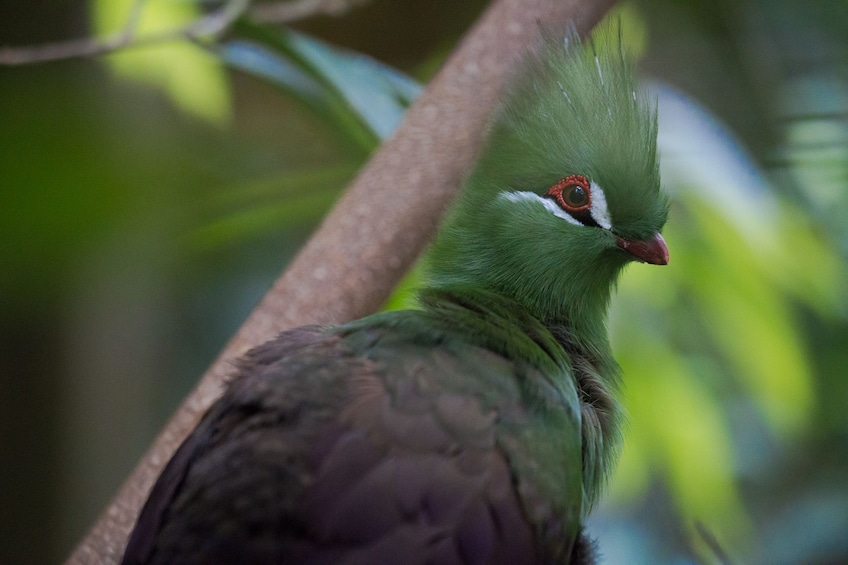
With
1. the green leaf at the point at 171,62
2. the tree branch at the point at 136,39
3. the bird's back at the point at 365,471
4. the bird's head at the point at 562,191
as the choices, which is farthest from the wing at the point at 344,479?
the green leaf at the point at 171,62

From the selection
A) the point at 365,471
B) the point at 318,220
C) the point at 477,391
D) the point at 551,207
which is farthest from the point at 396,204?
the point at 318,220

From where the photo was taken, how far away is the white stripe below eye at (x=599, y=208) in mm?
1385

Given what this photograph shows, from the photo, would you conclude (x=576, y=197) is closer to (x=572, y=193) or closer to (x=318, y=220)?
(x=572, y=193)

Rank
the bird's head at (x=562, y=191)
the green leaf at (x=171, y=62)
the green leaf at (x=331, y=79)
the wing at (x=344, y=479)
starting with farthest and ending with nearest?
the green leaf at (x=171, y=62) → the green leaf at (x=331, y=79) → the bird's head at (x=562, y=191) → the wing at (x=344, y=479)

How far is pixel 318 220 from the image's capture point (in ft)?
10.8

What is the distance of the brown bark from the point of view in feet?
5.03

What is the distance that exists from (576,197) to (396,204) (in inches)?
14.2

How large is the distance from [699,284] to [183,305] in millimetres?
2094

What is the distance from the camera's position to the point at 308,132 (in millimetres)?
3773

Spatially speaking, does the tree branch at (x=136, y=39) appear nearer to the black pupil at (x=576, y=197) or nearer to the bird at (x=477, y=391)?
the bird at (x=477, y=391)

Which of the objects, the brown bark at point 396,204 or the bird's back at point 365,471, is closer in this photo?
the bird's back at point 365,471

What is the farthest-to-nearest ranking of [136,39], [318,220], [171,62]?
1. [318,220]
2. [171,62]
3. [136,39]

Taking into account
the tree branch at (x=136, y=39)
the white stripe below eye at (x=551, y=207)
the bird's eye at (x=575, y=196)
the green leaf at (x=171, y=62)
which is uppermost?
the bird's eye at (x=575, y=196)

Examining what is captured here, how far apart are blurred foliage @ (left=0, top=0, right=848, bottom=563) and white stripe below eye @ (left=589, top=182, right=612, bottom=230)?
569 mm
